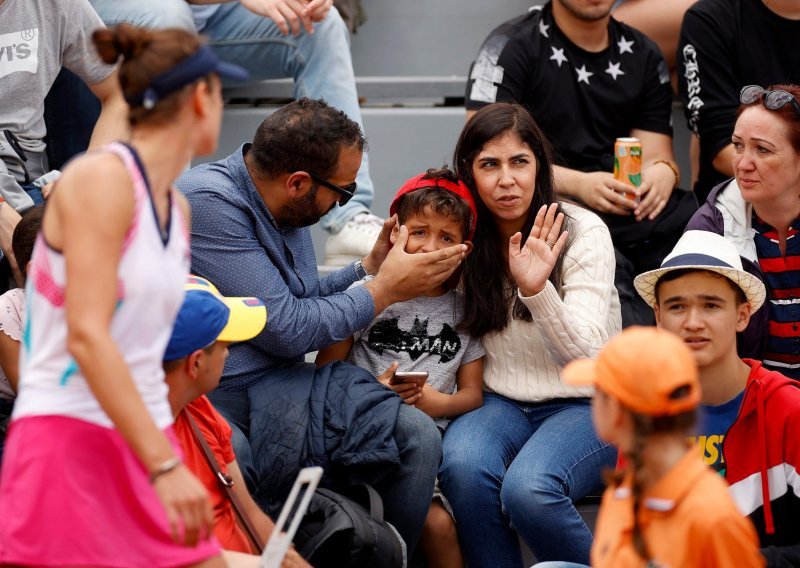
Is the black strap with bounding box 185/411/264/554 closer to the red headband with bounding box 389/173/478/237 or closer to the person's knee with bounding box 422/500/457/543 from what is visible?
the person's knee with bounding box 422/500/457/543

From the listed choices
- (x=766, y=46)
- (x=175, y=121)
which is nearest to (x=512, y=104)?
(x=766, y=46)

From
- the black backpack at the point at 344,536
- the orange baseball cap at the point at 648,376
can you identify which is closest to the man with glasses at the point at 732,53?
the black backpack at the point at 344,536

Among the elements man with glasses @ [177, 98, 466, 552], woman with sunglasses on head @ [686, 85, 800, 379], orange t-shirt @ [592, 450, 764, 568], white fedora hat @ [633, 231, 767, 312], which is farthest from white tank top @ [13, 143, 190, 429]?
woman with sunglasses on head @ [686, 85, 800, 379]

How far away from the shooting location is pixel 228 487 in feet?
8.52

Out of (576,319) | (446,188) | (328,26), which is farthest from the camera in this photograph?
(328,26)

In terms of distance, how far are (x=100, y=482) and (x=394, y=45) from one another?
3.92 meters

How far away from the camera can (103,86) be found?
151 inches

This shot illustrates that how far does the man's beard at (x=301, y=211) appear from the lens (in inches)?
123

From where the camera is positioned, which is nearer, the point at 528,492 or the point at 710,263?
the point at 710,263

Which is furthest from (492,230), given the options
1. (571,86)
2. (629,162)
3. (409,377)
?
(571,86)

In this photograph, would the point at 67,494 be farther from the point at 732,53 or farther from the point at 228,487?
the point at 732,53

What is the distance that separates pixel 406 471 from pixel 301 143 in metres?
0.93

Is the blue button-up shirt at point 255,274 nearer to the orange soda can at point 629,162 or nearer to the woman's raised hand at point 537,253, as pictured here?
the woman's raised hand at point 537,253

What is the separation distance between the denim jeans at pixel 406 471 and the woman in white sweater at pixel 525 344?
0.13 metres
